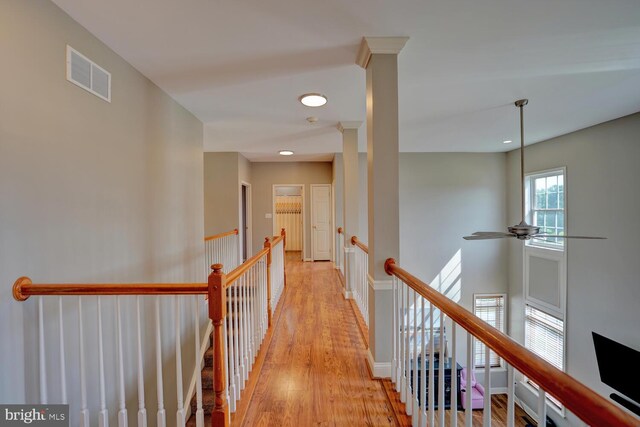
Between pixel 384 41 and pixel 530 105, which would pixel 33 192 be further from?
pixel 530 105

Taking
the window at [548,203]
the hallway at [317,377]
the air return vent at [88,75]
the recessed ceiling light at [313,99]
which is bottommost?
the hallway at [317,377]

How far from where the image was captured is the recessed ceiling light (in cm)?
285

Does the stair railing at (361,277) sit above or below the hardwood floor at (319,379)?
above

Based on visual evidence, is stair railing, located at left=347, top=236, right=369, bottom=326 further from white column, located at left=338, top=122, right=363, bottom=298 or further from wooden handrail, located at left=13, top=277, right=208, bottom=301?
wooden handrail, located at left=13, top=277, right=208, bottom=301

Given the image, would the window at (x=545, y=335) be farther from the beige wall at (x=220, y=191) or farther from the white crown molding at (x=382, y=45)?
the beige wall at (x=220, y=191)

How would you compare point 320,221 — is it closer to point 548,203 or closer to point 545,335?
point 548,203

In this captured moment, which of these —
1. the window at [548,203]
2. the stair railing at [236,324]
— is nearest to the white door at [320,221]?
the stair railing at [236,324]

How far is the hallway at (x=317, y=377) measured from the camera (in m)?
1.78

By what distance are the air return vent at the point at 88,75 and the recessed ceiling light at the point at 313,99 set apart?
166 cm

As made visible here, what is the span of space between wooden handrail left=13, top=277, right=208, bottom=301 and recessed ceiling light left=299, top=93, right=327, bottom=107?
2160 millimetres

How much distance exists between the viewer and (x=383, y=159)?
1.99 m

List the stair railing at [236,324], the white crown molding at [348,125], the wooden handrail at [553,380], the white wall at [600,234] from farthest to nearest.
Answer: the white crown molding at [348,125] < the white wall at [600,234] < the stair railing at [236,324] < the wooden handrail at [553,380]

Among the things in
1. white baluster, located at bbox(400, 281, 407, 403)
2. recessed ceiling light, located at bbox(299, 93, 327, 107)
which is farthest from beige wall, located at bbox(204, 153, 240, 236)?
white baluster, located at bbox(400, 281, 407, 403)

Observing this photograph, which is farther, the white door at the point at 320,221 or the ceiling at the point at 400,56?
the white door at the point at 320,221
